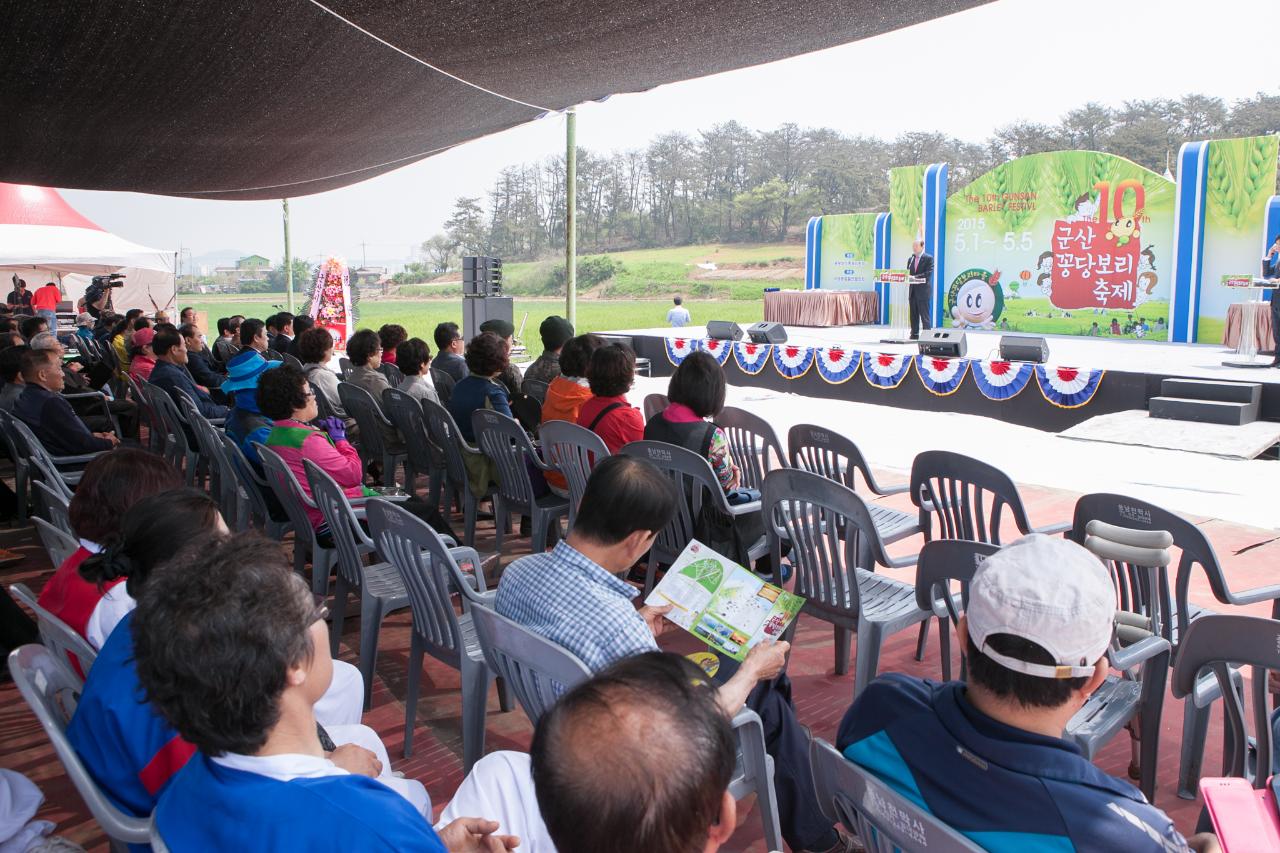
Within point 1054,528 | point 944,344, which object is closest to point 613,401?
point 1054,528

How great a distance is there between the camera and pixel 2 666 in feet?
9.48

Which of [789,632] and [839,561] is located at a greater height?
[839,561]

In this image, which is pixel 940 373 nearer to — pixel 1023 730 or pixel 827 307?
pixel 827 307

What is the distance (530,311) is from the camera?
41.5 meters

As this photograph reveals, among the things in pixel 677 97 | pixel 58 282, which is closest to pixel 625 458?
pixel 58 282

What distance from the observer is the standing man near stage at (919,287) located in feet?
50.0

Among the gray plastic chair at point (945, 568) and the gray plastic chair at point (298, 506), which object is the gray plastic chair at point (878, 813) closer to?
the gray plastic chair at point (945, 568)

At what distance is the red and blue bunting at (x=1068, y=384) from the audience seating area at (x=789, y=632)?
4.91 m

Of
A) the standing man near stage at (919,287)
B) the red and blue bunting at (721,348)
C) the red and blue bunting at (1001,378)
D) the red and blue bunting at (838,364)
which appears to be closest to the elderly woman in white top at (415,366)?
the red and blue bunting at (1001,378)

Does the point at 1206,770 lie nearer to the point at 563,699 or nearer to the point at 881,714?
the point at 881,714

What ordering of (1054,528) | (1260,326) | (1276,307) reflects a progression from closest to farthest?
(1054,528) → (1276,307) → (1260,326)

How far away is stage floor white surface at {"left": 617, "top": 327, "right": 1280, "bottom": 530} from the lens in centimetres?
631

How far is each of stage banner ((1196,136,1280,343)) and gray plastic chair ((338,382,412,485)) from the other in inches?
509

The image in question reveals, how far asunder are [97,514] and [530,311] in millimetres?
39747
